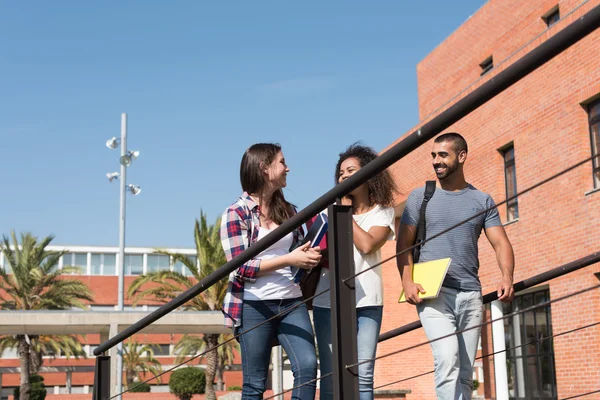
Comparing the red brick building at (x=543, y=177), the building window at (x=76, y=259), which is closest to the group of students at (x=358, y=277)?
the red brick building at (x=543, y=177)

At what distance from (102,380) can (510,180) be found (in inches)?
571

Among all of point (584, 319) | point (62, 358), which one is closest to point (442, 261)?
point (584, 319)

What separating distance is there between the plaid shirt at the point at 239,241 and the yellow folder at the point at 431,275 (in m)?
0.50

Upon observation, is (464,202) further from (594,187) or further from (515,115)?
(515,115)

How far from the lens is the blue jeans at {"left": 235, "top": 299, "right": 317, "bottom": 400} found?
3227 mm

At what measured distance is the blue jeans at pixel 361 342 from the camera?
322cm

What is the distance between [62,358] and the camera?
45.2m

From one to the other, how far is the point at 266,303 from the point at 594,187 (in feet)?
41.8

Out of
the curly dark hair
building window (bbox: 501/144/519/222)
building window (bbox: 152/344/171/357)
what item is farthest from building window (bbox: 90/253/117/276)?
the curly dark hair

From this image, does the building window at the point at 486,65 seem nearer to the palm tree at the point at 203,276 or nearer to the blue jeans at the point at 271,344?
the palm tree at the point at 203,276

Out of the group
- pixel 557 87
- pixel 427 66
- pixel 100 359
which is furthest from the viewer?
pixel 427 66

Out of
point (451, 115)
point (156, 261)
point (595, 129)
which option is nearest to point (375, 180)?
point (451, 115)

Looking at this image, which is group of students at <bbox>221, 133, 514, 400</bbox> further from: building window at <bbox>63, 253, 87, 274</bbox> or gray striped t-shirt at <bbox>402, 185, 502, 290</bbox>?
building window at <bbox>63, 253, 87, 274</bbox>

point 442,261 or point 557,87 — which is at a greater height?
point 557,87
